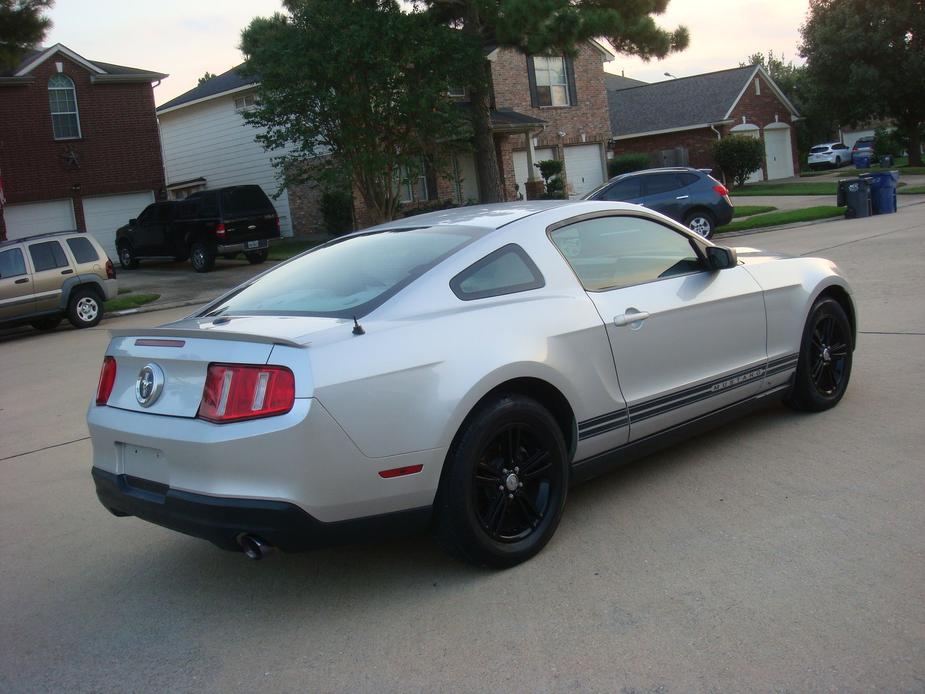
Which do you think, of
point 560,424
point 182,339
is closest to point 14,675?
point 182,339

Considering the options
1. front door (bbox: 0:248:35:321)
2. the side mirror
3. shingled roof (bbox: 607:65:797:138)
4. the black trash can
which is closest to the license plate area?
the side mirror

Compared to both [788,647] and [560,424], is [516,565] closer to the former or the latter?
[560,424]

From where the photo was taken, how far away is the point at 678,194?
2002cm

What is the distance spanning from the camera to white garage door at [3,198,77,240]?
28.2 meters

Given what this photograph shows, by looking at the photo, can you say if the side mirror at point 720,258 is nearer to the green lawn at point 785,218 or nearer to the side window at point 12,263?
the side window at point 12,263

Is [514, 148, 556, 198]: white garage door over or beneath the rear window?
over

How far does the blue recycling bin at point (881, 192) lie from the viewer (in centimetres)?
2284

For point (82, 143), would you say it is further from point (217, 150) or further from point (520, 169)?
point (520, 169)

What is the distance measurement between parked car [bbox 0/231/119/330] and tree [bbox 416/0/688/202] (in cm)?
995

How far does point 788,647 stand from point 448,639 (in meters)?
1.23

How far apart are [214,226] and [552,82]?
1586cm

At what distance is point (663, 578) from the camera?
13.2 ft

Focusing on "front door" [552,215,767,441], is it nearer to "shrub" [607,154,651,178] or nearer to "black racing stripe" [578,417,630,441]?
"black racing stripe" [578,417,630,441]

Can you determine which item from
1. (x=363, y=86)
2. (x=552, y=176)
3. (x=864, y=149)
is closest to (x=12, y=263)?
(x=363, y=86)
